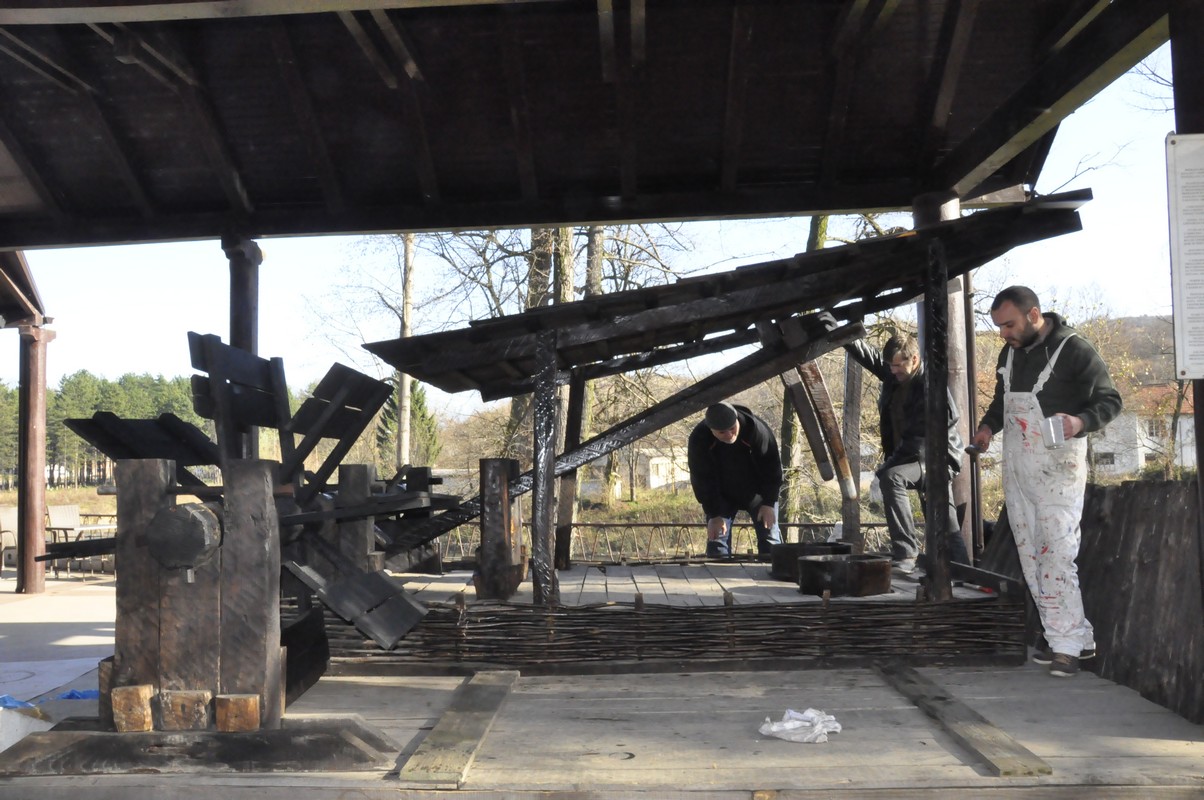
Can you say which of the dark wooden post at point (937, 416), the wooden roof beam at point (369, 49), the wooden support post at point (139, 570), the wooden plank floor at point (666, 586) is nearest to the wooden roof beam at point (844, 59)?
the dark wooden post at point (937, 416)

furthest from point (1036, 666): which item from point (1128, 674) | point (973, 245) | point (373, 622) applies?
point (373, 622)

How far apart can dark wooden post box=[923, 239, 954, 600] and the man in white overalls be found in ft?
1.06

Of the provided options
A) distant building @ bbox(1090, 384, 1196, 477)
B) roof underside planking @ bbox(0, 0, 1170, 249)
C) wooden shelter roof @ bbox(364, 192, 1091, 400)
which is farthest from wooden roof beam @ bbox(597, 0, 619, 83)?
distant building @ bbox(1090, 384, 1196, 477)

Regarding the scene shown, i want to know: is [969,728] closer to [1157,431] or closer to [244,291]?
[244,291]

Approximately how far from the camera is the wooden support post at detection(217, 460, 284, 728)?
3.81 metres

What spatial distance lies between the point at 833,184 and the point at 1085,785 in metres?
4.68

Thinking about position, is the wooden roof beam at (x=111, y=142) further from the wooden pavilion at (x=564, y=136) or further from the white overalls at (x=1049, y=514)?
the white overalls at (x=1049, y=514)

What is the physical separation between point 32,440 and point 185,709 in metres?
10.2

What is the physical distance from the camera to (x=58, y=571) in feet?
54.0

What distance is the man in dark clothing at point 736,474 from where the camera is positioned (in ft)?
28.1

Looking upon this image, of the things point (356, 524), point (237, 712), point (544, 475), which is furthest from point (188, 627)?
point (544, 475)

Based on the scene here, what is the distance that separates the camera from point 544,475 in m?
5.45

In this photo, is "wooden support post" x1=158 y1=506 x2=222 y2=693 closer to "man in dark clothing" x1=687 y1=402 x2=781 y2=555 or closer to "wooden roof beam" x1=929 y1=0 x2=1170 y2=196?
"wooden roof beam" x1=929 y1=0 x2=1170 y2=196

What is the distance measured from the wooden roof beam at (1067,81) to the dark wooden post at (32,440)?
10964 millimetres
